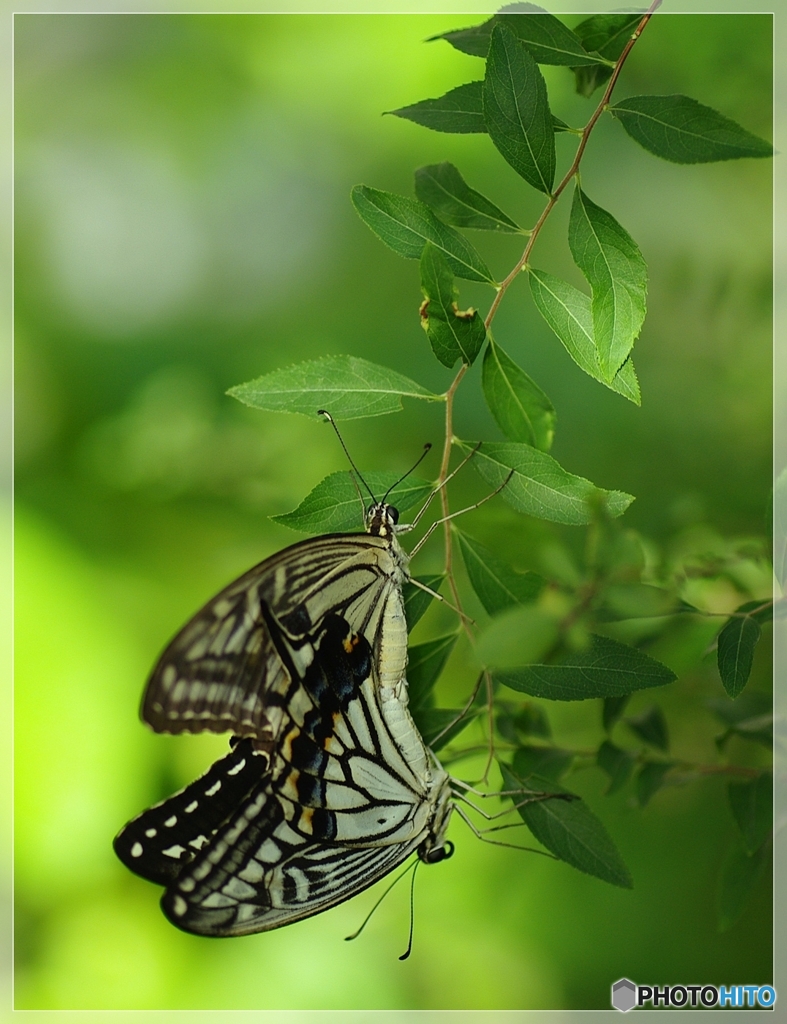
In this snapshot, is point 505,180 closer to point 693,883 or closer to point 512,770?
point 512,770

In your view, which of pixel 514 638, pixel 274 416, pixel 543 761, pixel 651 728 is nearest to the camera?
pixel 514 638

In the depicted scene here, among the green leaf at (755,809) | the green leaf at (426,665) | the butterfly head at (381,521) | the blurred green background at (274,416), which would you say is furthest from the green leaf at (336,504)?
the blurred green background at (274,416)

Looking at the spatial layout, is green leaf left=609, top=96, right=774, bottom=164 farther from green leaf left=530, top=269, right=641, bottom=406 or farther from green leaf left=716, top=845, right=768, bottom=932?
green leaf left=716, top=845, right=768, bottom=932

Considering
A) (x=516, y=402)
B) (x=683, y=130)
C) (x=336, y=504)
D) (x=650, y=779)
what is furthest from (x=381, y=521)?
(x=650, y=779)

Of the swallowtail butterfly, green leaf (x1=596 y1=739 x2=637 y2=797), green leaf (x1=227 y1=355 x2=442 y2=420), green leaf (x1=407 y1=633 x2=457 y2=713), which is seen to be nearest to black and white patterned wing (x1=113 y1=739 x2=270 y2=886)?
the swallowtail butterfly

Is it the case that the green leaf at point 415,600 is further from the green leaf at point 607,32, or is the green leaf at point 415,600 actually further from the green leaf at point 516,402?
the green leaf at point 607,32

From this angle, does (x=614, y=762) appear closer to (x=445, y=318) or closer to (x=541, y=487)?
(x=541, y=487)
